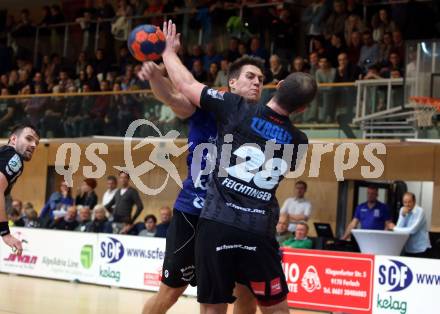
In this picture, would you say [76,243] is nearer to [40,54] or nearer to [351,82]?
[351,82]

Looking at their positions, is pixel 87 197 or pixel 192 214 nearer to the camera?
pixel 192 214

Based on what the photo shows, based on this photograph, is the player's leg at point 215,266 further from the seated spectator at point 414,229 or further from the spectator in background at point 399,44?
the spectator in background at point 399,44

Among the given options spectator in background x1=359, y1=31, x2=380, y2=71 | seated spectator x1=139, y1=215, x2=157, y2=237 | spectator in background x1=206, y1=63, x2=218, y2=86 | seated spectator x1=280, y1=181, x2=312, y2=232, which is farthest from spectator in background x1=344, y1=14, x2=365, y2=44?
seated spectator x1=139, y1=215, x2=157, y2=237

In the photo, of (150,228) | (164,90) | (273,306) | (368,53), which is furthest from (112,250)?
(164,90)

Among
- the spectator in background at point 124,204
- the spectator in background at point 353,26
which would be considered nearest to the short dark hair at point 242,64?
the spectator in background at point 124,204

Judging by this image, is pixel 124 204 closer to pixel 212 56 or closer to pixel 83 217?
pixel 83 217

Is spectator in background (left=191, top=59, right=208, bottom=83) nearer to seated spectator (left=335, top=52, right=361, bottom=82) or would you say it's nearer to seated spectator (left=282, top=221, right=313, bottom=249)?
seated spectator (left=335, top=52, right=361, bottom=82)

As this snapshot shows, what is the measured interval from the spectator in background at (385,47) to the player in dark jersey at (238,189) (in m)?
11.6

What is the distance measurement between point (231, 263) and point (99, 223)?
490 inches

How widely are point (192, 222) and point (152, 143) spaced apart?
13122 millimetres

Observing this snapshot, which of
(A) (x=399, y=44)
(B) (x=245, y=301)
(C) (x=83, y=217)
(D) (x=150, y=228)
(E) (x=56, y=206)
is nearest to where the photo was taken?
(B) (x=245, y=301)

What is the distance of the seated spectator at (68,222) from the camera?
18344 millimetres

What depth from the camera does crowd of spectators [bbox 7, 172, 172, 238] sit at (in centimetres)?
1709

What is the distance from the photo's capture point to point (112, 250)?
52.6ft
